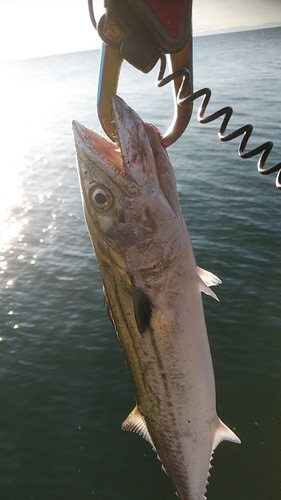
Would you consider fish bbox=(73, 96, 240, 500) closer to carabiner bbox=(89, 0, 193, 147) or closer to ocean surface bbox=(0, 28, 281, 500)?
carabiner bbox=(89, 0, 193, 147)

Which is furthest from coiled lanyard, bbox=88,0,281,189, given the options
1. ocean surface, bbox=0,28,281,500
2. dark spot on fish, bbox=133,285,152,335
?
ocean surface, bbox=0,28,281,500

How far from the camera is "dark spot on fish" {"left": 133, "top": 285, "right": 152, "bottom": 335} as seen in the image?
3455mm

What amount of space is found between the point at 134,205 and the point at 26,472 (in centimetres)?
890

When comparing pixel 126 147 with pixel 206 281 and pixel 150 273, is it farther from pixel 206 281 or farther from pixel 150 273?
pixel 206 281

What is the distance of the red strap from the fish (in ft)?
2.33

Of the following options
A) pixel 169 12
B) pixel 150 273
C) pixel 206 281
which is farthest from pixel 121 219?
pixel 169 12

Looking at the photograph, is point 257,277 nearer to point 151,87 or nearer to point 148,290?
point 148,290

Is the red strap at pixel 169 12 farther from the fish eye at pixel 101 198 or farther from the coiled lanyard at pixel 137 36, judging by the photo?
the fish eye at pixel 101 198

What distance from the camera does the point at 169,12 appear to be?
3.17 meters

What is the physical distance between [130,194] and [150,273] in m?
0.65

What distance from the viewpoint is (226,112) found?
4074mm

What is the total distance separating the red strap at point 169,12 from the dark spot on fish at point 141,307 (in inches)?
77.9

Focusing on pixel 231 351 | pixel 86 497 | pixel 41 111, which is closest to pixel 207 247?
pixel 231 351

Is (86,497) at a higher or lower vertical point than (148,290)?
lower
